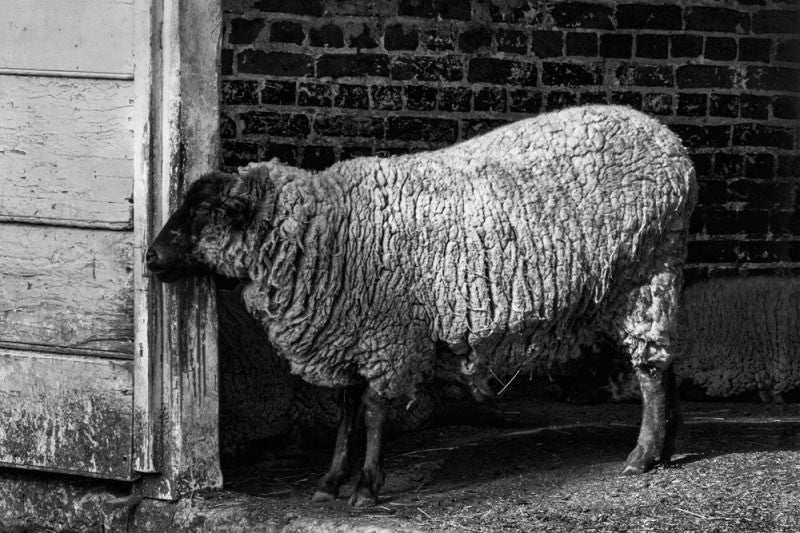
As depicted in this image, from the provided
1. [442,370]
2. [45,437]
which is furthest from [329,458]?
[45,437]

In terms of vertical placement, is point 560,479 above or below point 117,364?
below

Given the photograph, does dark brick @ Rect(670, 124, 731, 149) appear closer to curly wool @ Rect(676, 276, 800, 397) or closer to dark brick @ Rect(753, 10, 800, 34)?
dark brick @ Rect(753, 10, 800, 34)

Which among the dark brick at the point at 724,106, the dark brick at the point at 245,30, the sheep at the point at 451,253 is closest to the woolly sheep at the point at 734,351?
the dark brick at the point at 724,106

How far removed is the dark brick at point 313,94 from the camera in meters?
7.20

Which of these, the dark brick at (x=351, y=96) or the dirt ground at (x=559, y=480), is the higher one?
the dark brick at (x=351, y=96)

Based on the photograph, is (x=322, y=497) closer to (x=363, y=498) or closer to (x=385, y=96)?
(x=363, y=498)

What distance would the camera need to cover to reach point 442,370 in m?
5.36

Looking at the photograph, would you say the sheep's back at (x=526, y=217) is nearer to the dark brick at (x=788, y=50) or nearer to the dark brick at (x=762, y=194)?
the dark brick at (x=762, y=194)

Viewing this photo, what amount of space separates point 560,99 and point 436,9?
2.99 feet

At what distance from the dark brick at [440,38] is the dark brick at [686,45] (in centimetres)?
135

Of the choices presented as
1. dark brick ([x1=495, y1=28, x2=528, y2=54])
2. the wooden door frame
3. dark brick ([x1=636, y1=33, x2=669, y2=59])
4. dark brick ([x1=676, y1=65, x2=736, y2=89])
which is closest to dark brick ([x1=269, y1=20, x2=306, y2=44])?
dark brick ([x1=495, y1=28, x2=528, y2=54])

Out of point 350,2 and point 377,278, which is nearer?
point 377,278

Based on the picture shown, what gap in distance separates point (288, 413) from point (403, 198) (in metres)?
1.41

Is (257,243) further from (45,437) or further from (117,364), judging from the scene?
(45,437)
